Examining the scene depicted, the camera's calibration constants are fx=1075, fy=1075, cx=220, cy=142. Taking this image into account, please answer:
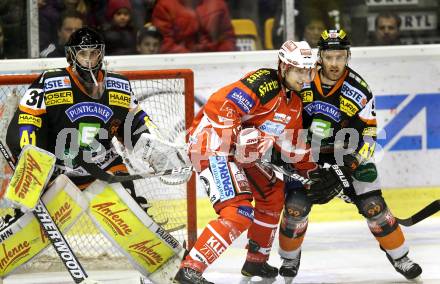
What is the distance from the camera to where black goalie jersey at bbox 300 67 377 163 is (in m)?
5.13

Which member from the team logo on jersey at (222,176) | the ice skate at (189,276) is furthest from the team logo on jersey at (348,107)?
the ice skate at (189,276)

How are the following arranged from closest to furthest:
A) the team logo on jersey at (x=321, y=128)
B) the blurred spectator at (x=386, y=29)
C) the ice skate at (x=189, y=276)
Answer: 1. the ice skate at (x=189, y=276)
2. the team logo on jersey at (x=321, y=128)
3. the blurred spectator at (x=386, y=29)

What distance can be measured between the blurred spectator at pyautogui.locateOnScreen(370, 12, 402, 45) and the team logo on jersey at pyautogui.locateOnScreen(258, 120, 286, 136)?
2179 millimetres

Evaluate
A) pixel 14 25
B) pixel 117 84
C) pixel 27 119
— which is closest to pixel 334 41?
pixel 117 84

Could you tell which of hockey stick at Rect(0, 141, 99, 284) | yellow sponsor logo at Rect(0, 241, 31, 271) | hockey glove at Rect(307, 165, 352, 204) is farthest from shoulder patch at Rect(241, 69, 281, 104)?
yellow sponsor logo at Rect(0, 241, 31, 271)

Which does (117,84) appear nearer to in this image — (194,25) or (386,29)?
(194,25)

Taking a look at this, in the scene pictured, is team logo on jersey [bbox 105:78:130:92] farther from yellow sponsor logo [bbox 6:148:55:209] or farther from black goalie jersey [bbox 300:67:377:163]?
black goalie jersey [bbox 300:67:377:163]

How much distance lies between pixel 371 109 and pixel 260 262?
91 centimetres

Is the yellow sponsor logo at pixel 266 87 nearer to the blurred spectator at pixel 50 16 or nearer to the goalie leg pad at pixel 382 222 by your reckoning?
the goalie leg pad at pixel 382 222

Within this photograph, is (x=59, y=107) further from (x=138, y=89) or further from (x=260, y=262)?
(x=260, y=262)

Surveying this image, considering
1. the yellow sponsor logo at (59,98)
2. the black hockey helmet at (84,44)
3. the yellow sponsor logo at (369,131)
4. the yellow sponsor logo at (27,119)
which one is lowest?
the yellow sponsor logo at (369,131)

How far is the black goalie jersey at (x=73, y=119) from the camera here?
4781 mm

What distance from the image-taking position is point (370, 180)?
5.16m

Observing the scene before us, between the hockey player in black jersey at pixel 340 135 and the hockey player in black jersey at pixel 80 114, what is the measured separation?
0.78 meters
